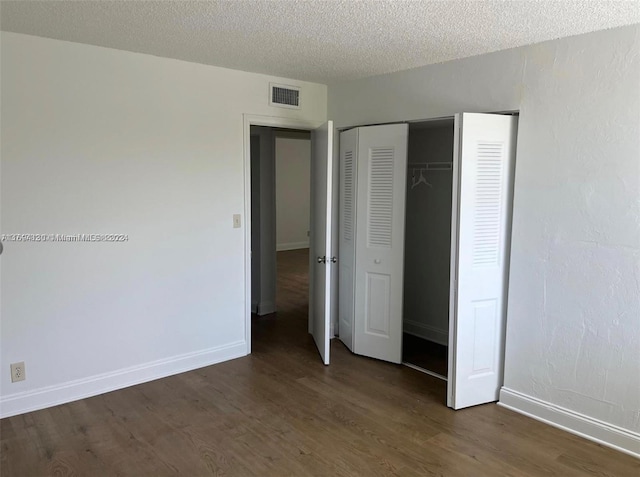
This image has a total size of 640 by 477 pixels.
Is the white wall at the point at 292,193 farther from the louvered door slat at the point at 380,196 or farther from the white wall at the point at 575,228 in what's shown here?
the white wall at the point at 575,228

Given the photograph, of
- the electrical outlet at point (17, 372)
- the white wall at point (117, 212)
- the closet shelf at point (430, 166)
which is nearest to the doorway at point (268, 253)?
the white wall at point (117, 212)

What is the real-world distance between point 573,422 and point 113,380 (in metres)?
3.13

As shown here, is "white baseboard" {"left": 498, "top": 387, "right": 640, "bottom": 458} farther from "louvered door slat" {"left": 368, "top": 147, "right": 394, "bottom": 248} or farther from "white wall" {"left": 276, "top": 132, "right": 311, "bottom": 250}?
"white wall" {"left": 276, "top": 132, "right": 311, "bottom": 250}

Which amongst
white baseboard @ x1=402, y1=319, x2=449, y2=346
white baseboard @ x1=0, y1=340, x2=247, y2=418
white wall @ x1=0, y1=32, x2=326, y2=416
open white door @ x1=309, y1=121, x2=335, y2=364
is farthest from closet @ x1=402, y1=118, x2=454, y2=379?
white baseboard @ x1=0, y1=340, x2=247, y2=418

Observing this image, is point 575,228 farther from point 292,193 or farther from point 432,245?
point 292,193

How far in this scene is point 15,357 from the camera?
3234mm

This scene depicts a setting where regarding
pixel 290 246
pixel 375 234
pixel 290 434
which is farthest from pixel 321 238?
pixel 290 246

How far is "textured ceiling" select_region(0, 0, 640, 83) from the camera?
254cm

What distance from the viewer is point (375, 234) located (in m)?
4.18

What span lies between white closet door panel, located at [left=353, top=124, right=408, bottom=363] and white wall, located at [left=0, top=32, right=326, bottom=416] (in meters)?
0.99

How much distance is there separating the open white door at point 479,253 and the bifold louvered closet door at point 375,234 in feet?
2.64

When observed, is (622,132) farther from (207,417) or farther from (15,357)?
(15,357)

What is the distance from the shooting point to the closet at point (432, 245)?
3.30 m

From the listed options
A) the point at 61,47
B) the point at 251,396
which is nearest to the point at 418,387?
the point at 251,396
